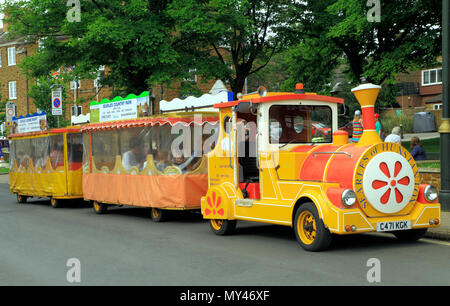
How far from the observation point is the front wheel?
8461 millimetres

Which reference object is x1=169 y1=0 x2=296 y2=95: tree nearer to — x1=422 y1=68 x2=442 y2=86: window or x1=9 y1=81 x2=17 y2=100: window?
x1=422 y1=68 x2=442 y2=86: window

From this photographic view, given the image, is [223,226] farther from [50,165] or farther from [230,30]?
[230,30]

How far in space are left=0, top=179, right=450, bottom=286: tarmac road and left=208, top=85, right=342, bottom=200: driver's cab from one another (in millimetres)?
1076

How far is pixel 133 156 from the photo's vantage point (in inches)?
574

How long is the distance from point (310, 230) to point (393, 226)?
120cm

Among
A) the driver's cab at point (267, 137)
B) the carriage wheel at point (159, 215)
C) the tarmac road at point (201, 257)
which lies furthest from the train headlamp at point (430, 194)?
the carriage wheel at point (159, 215)

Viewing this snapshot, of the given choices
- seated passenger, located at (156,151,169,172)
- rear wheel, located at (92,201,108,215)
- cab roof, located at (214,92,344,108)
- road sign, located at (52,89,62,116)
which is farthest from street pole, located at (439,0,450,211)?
road sign, located at (52,89,62,116)

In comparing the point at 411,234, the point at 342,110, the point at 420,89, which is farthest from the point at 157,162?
the point at 420,89

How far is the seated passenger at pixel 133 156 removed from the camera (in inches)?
565

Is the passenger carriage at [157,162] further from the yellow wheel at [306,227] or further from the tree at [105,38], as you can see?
the tree at [105,38]

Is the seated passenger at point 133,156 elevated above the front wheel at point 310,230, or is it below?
above

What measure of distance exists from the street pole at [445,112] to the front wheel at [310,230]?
4.29 m

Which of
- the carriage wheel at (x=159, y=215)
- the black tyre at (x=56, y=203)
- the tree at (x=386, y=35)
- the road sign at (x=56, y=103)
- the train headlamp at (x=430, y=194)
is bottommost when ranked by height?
the black tyre at (x=56, y=203)
